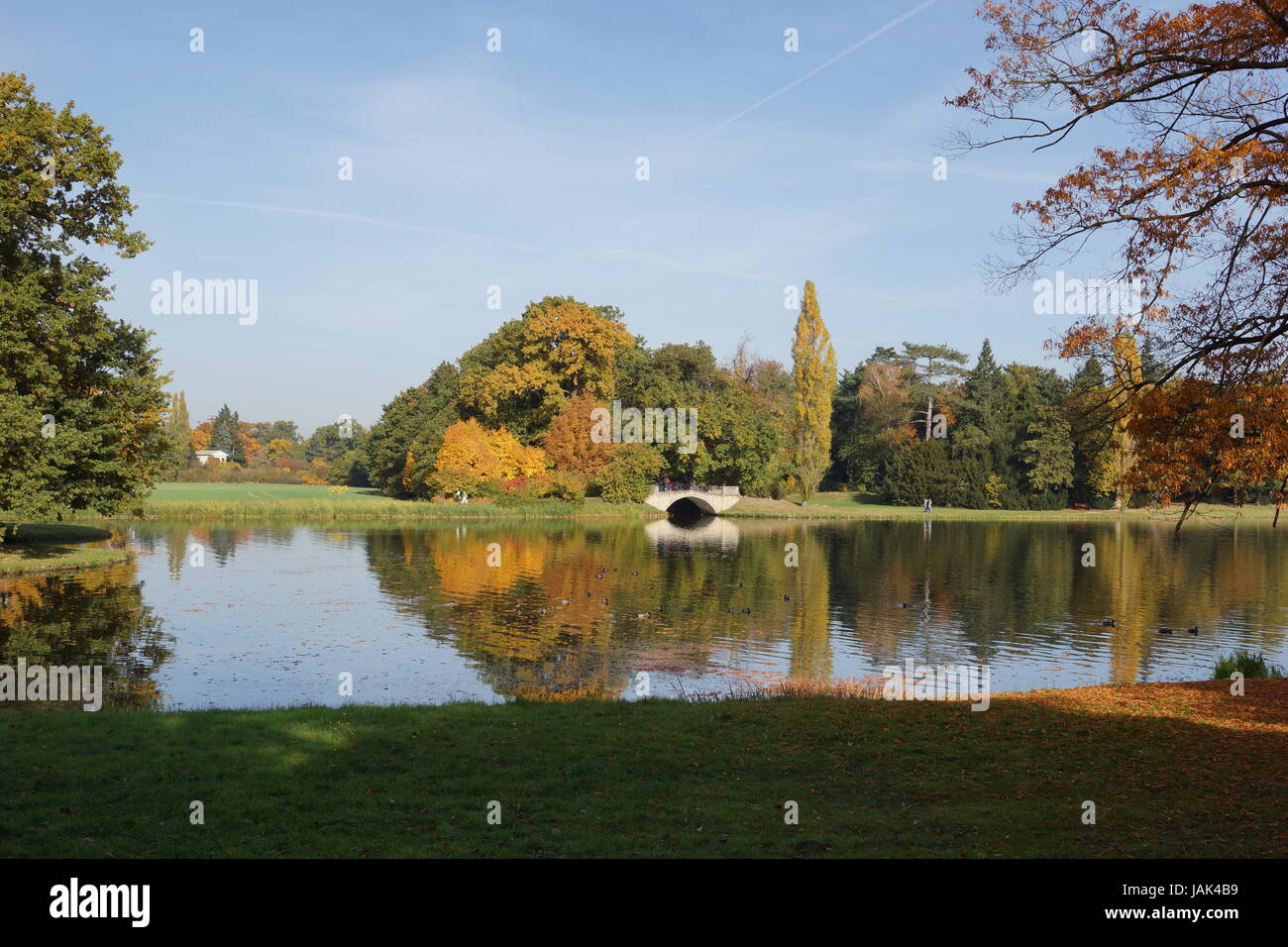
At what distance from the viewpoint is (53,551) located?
123ft

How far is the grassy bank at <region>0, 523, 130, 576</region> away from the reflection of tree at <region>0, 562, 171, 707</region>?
1.46 metres

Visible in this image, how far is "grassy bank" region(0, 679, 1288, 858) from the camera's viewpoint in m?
8.05

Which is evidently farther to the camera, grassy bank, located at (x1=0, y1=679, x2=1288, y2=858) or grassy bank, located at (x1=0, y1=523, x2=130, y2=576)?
grassy bank, located at (x1=0, y1=523, x2=130, y2=576)

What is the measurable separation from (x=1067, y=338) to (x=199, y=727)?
43.0 ft

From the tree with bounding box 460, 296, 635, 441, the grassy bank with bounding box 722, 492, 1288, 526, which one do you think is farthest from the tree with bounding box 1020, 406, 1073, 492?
the tree with bounding box 460, 296, 635, 441

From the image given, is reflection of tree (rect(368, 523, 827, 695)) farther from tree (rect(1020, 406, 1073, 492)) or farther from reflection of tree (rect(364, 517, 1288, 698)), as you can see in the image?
tree (rect(1020, 406, 1073, 492))

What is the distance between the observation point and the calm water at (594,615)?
20.5 metres

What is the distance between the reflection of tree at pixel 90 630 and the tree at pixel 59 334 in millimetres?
3769

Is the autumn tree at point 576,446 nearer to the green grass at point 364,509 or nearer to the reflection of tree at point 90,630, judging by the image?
the green grass at point 364,509

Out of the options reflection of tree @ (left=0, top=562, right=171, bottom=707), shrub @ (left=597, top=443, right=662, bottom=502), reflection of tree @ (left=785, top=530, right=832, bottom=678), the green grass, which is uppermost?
shrub @ (left=597, top=443, right=662, bottom=502)

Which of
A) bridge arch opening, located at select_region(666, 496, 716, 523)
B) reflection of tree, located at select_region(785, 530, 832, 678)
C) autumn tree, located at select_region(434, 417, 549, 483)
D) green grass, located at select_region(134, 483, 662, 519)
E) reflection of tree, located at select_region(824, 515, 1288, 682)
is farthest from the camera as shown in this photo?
bridge arch opening, located at select_region(666, 496, 716, 523)

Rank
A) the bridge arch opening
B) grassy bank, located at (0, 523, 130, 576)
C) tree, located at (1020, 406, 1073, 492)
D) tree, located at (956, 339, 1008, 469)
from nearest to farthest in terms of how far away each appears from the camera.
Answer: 1. grassy bank, located at (0, 523, 130, 576)
2. the bridge arch opening
3. tree, located at (1020, 406, 1073, 492)
4. tree, located at (956, 339, 1008, 469)
